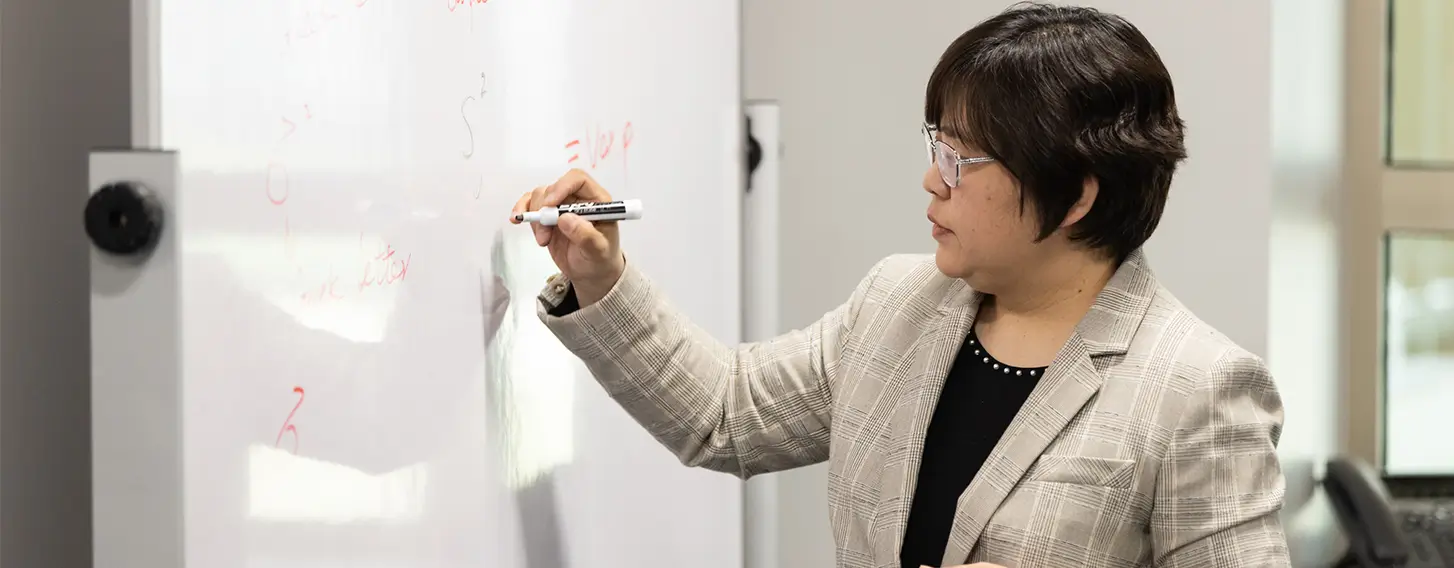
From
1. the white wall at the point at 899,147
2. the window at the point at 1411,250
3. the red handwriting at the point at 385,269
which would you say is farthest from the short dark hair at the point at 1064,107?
the window at the point at 1411,250

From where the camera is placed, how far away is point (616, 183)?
1087 millimetres

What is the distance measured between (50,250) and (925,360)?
1.94 feet

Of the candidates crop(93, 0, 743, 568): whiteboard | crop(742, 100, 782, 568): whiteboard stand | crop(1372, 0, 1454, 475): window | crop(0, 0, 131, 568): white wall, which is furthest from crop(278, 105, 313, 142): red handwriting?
crop(1372, 0, 1454, 475): window

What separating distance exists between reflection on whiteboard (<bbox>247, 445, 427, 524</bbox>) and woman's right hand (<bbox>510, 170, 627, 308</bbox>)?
183 mm

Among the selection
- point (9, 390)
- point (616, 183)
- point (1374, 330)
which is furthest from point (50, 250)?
point (1374, 330)

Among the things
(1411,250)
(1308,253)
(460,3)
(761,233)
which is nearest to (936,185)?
(460,3)

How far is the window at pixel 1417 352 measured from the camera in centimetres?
256

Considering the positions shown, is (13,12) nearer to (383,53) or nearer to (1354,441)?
(383,53)

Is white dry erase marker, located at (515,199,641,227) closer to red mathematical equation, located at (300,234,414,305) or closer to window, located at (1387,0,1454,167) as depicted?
red mathematical equation, located at (300,234,414,305)

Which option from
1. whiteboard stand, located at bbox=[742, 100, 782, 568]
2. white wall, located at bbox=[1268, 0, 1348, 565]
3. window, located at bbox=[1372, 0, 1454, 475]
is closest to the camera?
whiteboard stand, located at bbox=[742, 100, 782, 568]

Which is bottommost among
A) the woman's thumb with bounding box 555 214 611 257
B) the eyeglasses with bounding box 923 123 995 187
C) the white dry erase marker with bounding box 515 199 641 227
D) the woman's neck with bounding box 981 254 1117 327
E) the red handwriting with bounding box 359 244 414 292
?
the woman's neck with bounding box 981 254 1117 327

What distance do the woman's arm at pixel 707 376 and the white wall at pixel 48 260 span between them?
→ 1.03 feet

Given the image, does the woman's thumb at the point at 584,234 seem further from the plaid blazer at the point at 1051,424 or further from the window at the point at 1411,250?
the window at the point at 1411,250

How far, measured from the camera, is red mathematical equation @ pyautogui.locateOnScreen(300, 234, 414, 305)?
0.70 metres
